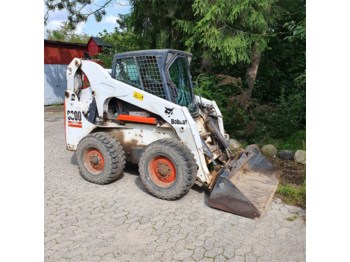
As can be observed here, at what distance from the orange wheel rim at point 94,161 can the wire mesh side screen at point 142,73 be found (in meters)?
1.23

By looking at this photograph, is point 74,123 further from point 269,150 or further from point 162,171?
point 269,150

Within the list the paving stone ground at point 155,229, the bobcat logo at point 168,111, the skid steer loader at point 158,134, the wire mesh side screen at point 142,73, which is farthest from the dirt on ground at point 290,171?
the wire mesh side screen at point 142,73

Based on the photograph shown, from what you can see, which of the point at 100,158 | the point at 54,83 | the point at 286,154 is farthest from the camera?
the point at 54,83

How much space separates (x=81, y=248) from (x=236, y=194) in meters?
1.81

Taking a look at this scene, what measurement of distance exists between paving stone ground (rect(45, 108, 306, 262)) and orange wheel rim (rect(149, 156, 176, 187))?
0.90ft

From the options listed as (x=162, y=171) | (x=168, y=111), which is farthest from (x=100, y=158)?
(x=168, y=111)

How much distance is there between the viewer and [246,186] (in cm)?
383

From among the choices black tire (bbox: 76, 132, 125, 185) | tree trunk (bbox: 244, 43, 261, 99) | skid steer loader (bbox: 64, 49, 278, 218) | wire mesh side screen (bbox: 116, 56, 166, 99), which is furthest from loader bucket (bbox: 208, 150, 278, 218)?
tree trunk (bbox: 244, 43, 261, 99)

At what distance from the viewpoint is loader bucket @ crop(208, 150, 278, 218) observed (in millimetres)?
3382

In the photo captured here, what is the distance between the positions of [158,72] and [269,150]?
9.35 ft

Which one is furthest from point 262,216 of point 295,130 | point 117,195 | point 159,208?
point 295,130

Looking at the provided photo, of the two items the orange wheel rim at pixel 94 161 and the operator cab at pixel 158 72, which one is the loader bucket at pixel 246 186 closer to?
the operator cab at pixel 158 72

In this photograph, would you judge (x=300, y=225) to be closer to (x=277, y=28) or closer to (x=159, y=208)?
(x=159, y=208)

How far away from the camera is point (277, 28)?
862 cm
